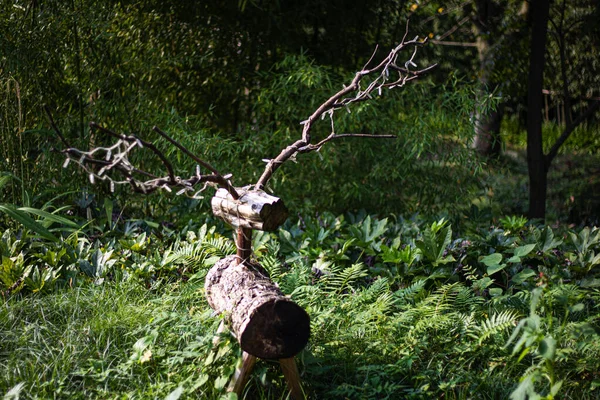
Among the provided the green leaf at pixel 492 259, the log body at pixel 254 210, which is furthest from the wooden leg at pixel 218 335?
the green leaf at pixel 492 259

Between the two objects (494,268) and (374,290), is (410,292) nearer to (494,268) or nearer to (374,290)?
(374,290)

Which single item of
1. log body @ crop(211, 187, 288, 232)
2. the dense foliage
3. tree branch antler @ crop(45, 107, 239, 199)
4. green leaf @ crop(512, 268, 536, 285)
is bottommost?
the dense foliage

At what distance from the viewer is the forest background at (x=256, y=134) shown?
2834mm

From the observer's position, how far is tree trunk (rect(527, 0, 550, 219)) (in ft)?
12.6

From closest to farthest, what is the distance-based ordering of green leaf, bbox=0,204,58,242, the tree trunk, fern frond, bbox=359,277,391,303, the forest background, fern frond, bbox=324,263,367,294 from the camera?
fern frond, bbox=359,277,391,303 < fern frond, bbox=324,263,367,294 < green leaf, bbox=0,204,58,242 < the forest background < the tree trunk

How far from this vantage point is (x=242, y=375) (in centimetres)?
189

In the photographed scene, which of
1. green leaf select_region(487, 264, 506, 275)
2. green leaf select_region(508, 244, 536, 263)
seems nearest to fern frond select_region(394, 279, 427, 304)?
green leaf select_region(487, 264, 506, 275)

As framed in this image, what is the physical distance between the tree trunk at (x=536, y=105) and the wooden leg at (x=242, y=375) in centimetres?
274

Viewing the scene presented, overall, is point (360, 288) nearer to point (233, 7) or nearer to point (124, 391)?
point (124, 391)

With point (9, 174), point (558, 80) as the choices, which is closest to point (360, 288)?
point (9, 174)

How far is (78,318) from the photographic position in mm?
2322

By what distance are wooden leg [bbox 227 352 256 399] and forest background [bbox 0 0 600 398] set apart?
63cm

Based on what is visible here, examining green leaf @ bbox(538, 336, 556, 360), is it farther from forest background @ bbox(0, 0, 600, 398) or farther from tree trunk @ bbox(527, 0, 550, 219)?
tree trunk @ bbox(527, 0, 550, 219)

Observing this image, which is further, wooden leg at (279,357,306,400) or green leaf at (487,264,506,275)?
green leaf at (487,264,506,275)
